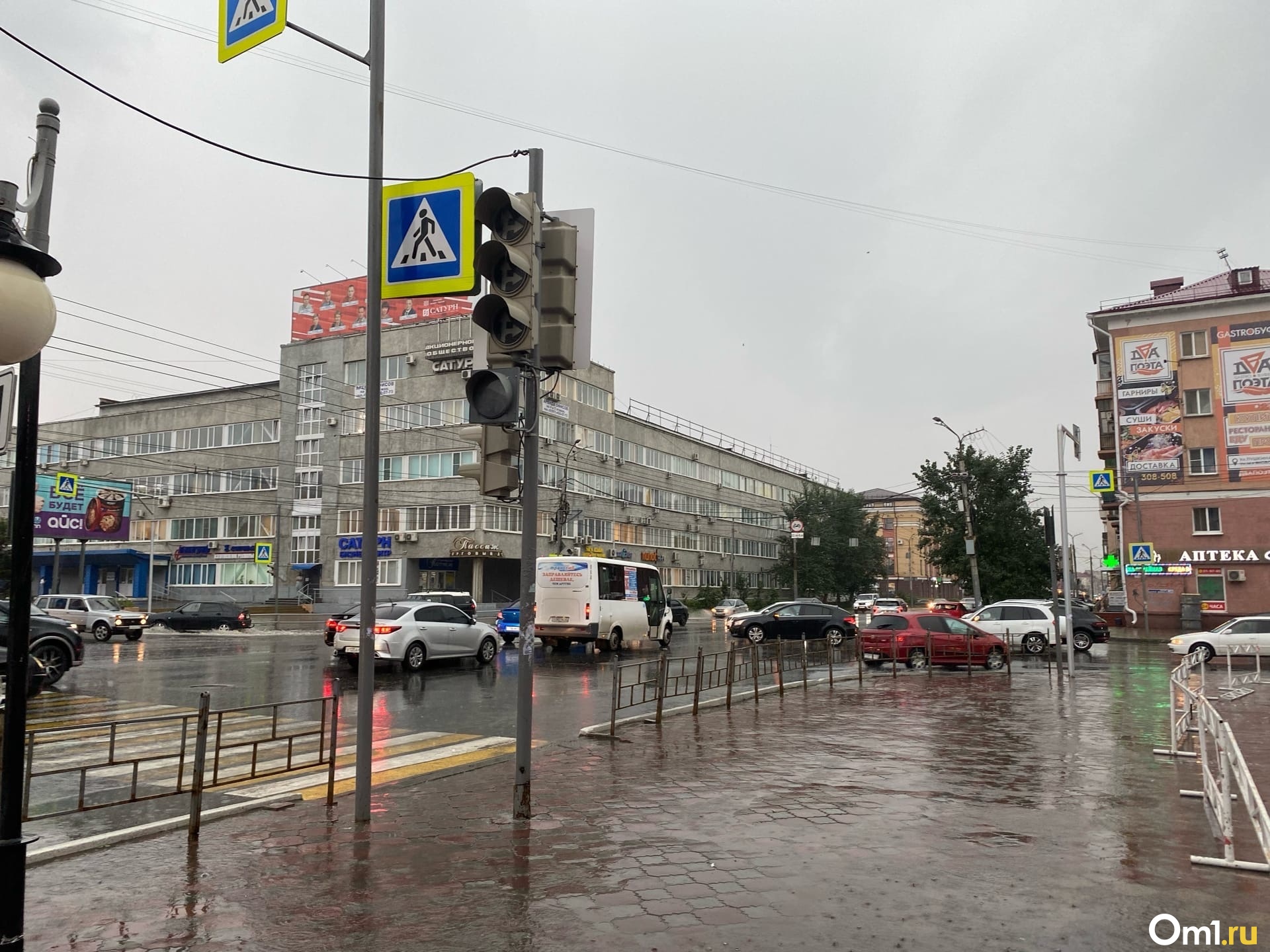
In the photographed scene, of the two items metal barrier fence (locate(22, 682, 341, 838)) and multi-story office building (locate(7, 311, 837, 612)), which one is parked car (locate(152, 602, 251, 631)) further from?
metal barrier fence (locate(22, 682, 341, 838))

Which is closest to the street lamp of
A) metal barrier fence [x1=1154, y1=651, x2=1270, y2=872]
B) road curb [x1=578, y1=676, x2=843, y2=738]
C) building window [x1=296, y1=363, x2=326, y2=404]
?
road curb [x1=578, y1=676, x2=843, y2=738]

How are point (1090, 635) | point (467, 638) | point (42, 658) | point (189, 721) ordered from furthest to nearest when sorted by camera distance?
point (1090, 635) → point (467, 638) → point (42, 658) → point (189, 721)

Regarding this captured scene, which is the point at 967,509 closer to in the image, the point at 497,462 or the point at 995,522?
the point at 995,522

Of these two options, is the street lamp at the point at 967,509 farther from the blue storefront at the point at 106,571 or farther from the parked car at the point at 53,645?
the blue storefront at the point at 106,571

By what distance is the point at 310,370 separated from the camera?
213 ft

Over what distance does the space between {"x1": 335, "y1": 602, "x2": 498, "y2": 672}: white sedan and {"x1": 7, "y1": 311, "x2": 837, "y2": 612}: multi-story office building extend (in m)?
25.2

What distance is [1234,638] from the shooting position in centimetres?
2630

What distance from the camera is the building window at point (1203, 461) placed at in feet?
143

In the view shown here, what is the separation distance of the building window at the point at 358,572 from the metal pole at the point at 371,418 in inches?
1964

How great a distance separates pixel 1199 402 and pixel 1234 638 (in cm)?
2209

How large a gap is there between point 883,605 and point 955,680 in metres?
41.8

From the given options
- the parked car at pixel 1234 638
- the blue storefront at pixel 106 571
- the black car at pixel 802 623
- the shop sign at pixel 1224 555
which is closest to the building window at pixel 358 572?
the blue storefront at pixel 106 571

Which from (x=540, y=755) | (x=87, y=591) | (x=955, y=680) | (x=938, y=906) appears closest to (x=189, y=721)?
(x=540, y=755)

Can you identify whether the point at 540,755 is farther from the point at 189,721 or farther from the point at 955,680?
the point at 955,680
